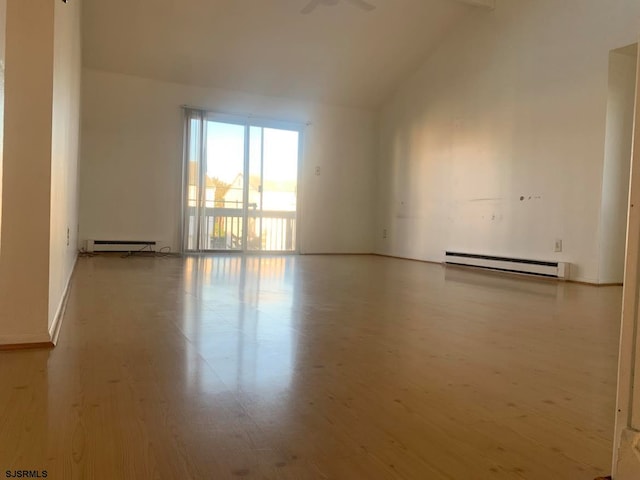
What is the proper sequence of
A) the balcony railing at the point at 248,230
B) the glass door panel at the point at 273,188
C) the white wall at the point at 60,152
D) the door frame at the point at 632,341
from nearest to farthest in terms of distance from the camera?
the door frame at the point at 632,341 → the white wall at the point at 60,152 → the balcony railing at the point at 248,230 → the glass door panel at the point at 273,188

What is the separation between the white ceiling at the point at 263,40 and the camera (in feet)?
19.8

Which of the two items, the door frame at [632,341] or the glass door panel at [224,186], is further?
the glass door panel at [224,186]

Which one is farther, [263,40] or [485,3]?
[263,40]

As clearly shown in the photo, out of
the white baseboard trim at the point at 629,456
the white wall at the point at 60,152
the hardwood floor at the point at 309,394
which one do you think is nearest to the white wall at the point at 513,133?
the hardwood floor at the point at 309,394

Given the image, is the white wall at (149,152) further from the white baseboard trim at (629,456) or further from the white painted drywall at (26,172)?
the white baseboard trim at (629,456)

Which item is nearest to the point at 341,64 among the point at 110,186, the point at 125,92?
the point at 125,92

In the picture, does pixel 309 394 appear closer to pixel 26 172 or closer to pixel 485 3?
pixel 26 172

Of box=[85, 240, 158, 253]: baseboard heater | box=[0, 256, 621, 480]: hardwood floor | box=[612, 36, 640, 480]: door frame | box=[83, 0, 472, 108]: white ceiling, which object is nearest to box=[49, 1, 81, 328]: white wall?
box=[0, 256, 621, 480]: hardwood floor

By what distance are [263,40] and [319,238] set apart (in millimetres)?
3506

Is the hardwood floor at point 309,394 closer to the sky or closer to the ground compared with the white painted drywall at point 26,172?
closer to the ground

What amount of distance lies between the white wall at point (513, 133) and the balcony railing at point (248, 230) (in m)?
2.01

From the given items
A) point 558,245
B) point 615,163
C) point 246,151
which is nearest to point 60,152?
point 558,245

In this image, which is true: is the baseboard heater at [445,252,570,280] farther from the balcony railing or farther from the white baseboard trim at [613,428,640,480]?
the white baseboard trim at [613,428,640,480]

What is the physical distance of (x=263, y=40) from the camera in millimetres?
6633
